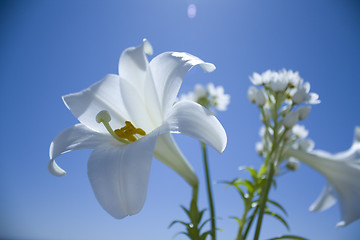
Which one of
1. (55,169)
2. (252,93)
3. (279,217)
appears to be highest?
(252,93)

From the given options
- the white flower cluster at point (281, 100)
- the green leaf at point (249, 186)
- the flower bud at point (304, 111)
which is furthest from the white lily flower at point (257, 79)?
the green leaf at point (249, 186)

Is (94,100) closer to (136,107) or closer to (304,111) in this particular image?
(136,107)

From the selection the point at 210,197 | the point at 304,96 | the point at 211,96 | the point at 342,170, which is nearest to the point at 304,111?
the point at 304,96

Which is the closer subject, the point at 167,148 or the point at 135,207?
the point at 135,207

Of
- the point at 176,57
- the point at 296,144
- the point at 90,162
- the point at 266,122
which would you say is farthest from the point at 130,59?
the point at 296,144

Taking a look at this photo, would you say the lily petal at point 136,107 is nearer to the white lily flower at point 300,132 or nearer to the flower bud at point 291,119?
the flower bud at point 291,119

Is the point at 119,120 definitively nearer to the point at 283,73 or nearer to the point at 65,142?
the point at 65,142

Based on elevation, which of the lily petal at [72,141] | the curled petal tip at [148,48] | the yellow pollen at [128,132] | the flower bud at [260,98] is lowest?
the lily petal at [72,141]
